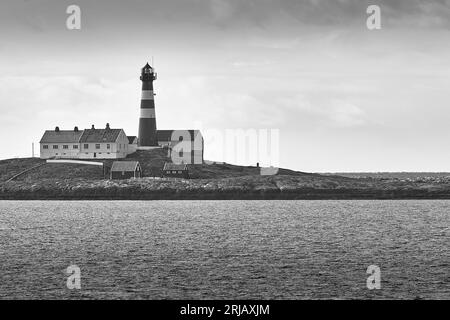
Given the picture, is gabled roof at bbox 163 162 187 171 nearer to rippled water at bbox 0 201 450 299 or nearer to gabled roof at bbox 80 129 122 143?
gabled roof at bbox 80 129 122 143

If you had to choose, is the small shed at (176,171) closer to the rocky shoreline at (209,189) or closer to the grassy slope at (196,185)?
the grassy slope at (196,185)

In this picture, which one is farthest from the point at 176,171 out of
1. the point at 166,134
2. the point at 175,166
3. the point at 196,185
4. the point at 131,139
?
the point at 166,134

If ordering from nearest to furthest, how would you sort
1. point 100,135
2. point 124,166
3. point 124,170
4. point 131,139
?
point 124,170 < point 124,166 < point 100,135 < point 131,139

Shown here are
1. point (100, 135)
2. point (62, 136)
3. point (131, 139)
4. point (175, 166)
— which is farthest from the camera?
point (131, 139)

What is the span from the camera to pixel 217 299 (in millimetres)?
29984

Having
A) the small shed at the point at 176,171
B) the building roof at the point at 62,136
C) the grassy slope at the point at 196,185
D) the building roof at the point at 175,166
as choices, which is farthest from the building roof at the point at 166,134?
the small shed at the point at 176,171

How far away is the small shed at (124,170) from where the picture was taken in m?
107

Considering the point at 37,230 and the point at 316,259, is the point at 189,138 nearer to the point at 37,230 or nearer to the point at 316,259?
the point at 37,230

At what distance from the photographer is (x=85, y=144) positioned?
11662 cm

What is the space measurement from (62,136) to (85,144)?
467 cm

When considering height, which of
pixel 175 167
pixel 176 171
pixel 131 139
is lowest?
pixel 176 171

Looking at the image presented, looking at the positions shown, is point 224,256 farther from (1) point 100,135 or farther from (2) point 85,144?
(2) point 85,144

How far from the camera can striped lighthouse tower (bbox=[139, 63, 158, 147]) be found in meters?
116
